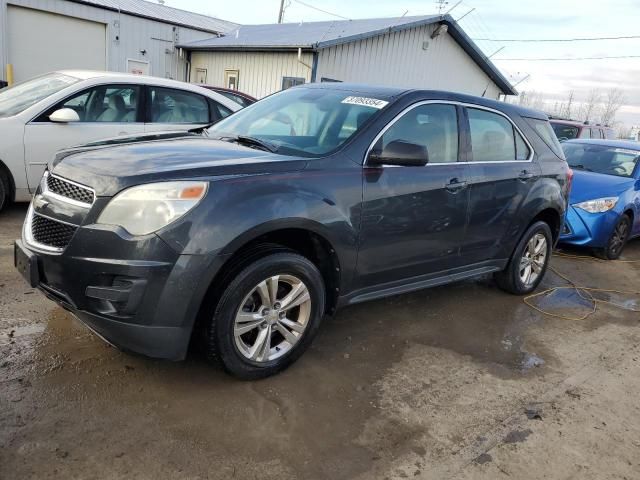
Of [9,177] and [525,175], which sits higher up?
[525,175]

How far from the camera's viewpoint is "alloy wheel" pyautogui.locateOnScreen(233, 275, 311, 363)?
311 cm

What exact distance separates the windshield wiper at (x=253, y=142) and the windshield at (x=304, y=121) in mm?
20

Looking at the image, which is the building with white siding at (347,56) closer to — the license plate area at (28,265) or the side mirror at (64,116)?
the side mirror at (64,116)

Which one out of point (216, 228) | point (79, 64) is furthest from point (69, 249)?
point (79, 64)

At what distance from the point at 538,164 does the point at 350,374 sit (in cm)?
282

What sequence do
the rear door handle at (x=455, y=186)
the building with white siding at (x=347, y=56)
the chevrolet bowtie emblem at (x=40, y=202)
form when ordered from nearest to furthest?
the chevrolet bowtie emblem at (x=40, y=202), the rear door handle at (x=455, y=186), the building with white siding at (x=347, y=56)

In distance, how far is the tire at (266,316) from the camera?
2975 mm

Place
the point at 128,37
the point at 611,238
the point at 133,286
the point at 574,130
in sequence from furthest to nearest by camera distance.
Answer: the point at 128,37 < the point at 574,130 < the point at 611,238 < the point at 133,286

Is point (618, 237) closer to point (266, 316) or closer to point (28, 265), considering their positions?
point (266, 316)

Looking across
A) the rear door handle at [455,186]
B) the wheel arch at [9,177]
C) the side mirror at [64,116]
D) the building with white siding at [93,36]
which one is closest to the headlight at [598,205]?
the rear door handle at [455,186]

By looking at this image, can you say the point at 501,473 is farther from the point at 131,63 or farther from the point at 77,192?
the point at 131,63

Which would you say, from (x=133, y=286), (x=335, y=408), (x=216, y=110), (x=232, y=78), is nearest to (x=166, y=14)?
(x=232, y=78)

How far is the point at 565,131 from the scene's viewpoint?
14.3 meters

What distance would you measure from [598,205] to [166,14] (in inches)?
794
